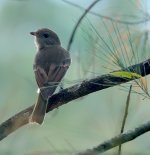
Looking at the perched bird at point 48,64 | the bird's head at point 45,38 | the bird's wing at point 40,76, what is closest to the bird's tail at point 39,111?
the perched bird at point 48,64

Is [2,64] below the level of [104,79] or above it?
below

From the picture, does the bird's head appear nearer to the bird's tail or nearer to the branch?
the bird's tail

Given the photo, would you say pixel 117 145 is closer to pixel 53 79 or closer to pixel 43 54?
pixel 53 79

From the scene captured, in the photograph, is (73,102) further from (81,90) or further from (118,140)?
(118,140)

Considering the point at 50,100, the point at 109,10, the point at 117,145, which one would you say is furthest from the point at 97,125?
the point at 117,145

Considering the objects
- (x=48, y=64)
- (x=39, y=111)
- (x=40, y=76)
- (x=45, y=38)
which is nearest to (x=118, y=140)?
(x=39, y=111)

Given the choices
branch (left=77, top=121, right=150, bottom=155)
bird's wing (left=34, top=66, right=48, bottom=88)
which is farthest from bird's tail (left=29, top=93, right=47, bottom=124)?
branch (left=77, top=121, right=150, bottom=155)

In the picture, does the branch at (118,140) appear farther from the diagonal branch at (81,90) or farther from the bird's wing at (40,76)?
the bird's wing at (40,76)
